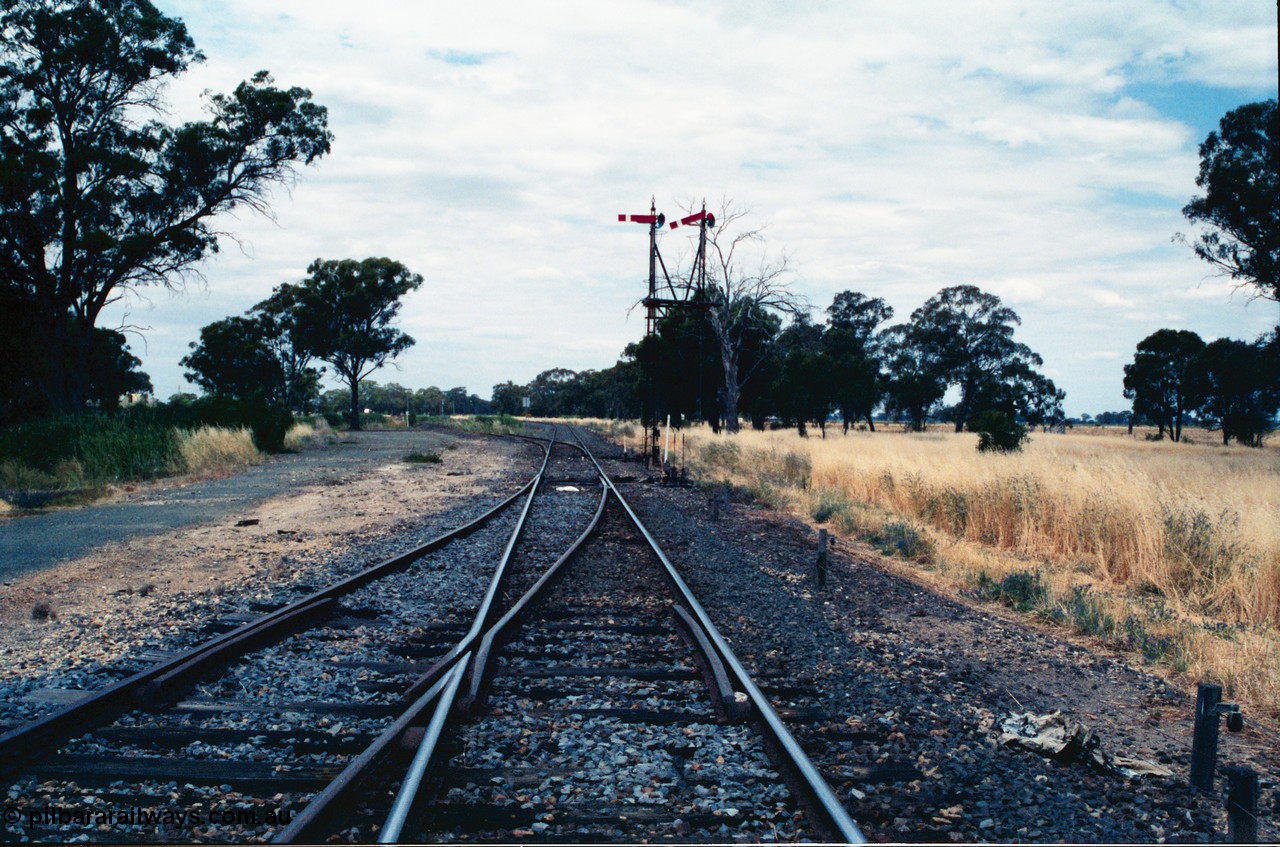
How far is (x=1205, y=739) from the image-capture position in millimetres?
3854

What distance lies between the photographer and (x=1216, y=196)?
98.5 feet

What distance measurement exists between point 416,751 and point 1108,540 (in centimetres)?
900

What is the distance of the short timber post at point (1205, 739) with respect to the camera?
3824 millimetres

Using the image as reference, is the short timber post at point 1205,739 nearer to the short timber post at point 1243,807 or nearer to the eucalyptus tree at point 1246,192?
the short timber post at point 1243,807

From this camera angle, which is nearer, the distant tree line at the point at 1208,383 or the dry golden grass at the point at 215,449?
the dry golden grass at the point at 215,449

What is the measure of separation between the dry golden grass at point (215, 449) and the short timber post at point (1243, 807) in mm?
21618

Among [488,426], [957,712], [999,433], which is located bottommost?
[957,712]

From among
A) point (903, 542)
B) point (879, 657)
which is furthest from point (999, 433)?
point (879, 657)

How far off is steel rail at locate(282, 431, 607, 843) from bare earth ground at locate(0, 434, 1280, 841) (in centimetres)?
186

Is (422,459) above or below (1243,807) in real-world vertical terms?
above

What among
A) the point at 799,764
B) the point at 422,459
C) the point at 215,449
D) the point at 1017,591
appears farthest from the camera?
the point at 422,459

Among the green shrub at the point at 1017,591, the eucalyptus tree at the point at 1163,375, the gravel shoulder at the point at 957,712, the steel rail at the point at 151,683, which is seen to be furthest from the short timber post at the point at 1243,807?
the eucalyptus tree at the point at 1163,375

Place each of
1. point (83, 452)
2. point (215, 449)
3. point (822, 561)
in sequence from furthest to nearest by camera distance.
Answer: point (215, 449), point (83, 452), point (822, 561)

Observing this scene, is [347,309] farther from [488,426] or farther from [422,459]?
[422,459]
